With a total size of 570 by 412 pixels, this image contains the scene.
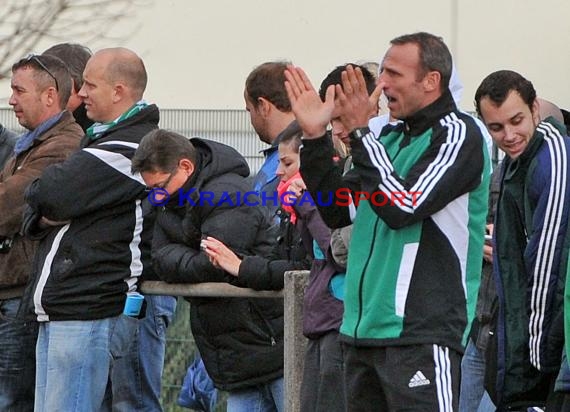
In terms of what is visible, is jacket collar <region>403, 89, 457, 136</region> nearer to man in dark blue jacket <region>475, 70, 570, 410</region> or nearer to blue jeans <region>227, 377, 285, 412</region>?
man in dark blue jacket <region>475, 70, 570, 410</region>

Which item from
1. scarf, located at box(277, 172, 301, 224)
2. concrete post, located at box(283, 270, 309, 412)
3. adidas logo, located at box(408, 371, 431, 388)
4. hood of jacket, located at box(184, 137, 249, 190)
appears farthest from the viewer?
hood of jacket, located at box(184, 137, 249, 190)

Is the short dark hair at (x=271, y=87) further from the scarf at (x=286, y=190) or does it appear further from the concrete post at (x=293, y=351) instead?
the concrete post at (x=293, y=351)

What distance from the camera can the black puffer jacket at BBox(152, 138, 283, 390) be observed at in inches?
266

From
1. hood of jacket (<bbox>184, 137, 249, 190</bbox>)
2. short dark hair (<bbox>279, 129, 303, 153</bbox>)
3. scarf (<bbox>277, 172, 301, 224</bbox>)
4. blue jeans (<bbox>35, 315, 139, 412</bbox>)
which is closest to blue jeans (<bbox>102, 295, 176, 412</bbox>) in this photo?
blue jeans (<bbox>35, 315, 139, 412</bbox>)

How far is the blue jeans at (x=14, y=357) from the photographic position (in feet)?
23.8

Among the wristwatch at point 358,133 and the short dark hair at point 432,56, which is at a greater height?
the short dark hair at point 432,56

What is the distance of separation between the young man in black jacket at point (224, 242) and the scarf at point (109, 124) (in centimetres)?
36

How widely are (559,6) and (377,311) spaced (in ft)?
41.2

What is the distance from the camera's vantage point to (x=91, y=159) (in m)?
6.86

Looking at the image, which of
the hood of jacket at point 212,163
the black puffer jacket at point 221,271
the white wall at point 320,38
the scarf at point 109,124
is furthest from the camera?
the white wall at point 320,38

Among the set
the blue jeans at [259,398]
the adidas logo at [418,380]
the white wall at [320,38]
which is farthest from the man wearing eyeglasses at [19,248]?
the white wall at [320,38]

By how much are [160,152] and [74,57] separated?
5.95 feet

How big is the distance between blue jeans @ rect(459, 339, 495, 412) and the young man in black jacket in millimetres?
885

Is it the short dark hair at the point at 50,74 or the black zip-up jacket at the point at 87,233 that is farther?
the short dark hair at the point at 50,74
